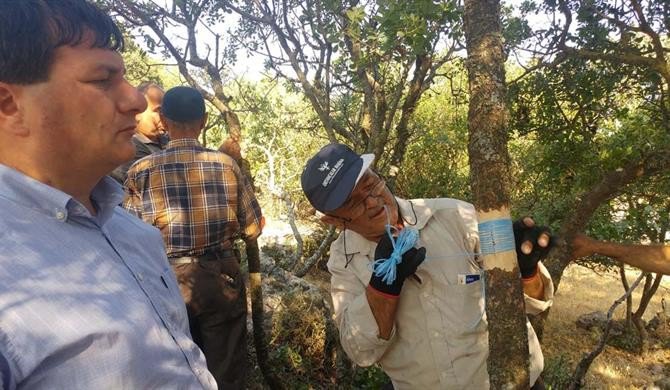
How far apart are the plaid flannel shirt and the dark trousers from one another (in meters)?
0.17

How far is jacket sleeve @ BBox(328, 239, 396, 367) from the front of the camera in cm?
200

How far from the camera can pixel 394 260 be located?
179cm

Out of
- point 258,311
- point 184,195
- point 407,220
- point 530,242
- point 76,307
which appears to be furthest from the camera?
point 258,311

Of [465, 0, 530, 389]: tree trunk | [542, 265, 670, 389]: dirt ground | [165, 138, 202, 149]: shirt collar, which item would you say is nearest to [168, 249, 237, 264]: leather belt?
[165, 138, 202, 149]: shirt collar

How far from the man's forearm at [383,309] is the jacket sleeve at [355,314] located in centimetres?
3

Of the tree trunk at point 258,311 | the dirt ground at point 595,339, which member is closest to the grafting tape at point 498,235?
the tree trunk at point 258,311

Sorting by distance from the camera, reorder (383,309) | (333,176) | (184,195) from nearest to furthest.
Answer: (383,309) → (333,176) → (184,195)

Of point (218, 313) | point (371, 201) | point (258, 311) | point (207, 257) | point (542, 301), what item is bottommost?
point (258, 311)

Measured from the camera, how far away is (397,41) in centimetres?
354

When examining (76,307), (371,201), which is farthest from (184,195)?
(76,307)

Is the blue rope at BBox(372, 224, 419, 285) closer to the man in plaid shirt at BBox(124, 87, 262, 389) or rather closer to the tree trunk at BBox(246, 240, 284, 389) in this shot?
the man in plaid shirt at BBox(124, 87, 262, 389)

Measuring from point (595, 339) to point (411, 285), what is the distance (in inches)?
379

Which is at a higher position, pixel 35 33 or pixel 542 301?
pixel 35 33

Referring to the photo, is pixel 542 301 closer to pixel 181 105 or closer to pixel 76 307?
pixel 76 307
